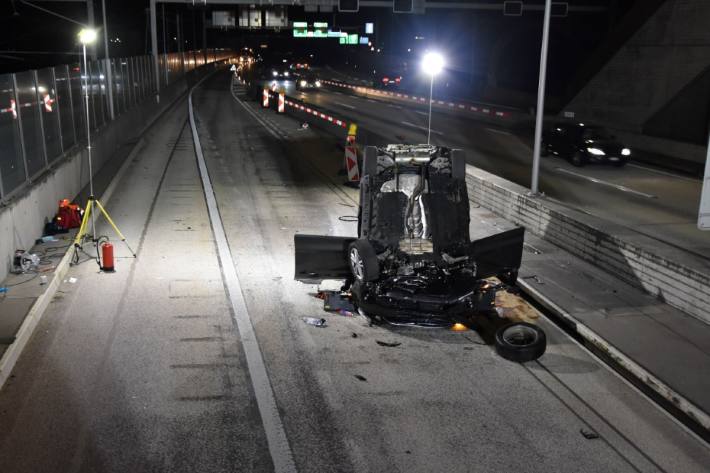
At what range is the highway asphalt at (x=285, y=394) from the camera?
21.8ft

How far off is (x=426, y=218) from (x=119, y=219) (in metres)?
8.60

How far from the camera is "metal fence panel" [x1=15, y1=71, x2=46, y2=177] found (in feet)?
43.7

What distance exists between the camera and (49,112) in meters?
15.9

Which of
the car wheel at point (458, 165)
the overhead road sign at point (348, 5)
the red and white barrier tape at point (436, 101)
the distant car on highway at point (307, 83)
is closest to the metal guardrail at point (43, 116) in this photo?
the car wheel at point (458, 165)

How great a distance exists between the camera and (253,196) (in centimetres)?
1878

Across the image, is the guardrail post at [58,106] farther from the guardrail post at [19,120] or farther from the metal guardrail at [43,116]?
the guardrail post at [19,120]

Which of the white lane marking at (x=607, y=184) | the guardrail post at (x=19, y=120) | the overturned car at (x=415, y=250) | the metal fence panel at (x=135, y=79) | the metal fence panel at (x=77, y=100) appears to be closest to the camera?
the overturned car at (x=415, y=250)

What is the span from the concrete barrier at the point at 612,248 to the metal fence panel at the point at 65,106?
10.9m

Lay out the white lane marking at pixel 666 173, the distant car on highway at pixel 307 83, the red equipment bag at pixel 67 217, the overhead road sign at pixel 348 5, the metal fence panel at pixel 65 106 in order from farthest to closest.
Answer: the distant car on highway at pixel 307 83, the overhead road sign at pixel 348 5, the white lane marking at pixel 666 173, the metal fence panel at pixel 65 106, the red equipment bag at pixel 67 217

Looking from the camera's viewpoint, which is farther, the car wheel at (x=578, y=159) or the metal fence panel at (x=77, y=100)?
the car wheel at (x=578, y=159)

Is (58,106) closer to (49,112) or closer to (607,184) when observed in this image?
(49,112)

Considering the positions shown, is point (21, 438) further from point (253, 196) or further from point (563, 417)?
point (253, 196)

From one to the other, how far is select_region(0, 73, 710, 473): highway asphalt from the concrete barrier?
2.14 m

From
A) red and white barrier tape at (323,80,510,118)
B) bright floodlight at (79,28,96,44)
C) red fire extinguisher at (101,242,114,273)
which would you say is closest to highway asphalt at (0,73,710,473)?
red fire extinguisher at (101,242,114,273)
